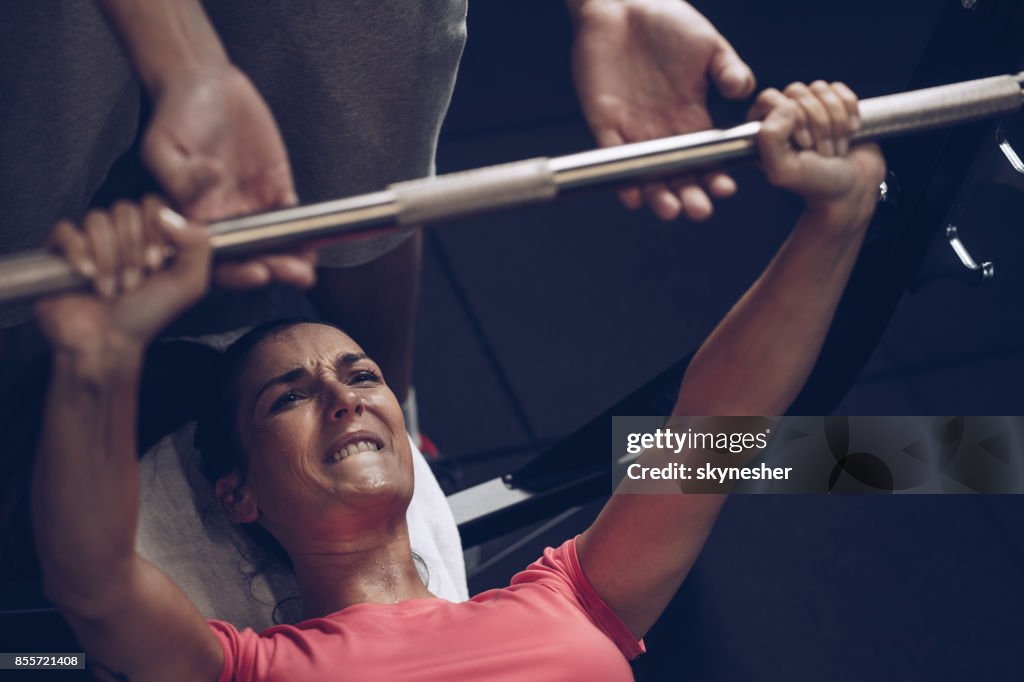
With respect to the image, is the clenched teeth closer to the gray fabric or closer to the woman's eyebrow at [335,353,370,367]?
the woman's eyebrow at [335,353,370,367]

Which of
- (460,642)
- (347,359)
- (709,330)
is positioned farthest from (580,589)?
(709,330)

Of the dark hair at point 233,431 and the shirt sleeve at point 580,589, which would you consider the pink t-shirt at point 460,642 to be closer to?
the shirt sleeve at point 580,589

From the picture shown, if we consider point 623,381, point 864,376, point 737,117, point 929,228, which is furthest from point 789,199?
point 929,228

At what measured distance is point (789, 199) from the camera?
8.68ft

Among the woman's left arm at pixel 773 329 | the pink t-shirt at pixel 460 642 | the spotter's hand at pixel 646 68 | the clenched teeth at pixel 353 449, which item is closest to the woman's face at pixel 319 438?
the clenched teeth at pixel 353 449

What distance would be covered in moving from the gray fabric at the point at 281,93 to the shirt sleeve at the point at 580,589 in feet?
1.68

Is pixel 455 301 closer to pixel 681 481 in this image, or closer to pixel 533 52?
pixel 533 52

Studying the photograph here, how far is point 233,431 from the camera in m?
1.47

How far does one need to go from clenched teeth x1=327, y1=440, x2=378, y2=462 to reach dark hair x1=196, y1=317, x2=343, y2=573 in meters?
0.15

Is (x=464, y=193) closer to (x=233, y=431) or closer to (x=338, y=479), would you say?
(x=338, y=479)

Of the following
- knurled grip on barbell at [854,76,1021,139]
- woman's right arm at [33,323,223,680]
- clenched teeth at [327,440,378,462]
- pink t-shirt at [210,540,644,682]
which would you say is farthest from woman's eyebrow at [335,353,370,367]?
knurled grip on barbell at [854,76,1021,139]

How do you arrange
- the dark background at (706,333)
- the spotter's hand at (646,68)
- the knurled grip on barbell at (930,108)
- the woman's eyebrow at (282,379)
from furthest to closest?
the dark background at (706,333) → the woman's eyebrow at (282,379) → the spotter's hand at (646,68) → the knurled grip on barbell at (930,108)

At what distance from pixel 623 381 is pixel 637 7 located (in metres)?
1.21

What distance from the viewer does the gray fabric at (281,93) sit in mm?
1210
